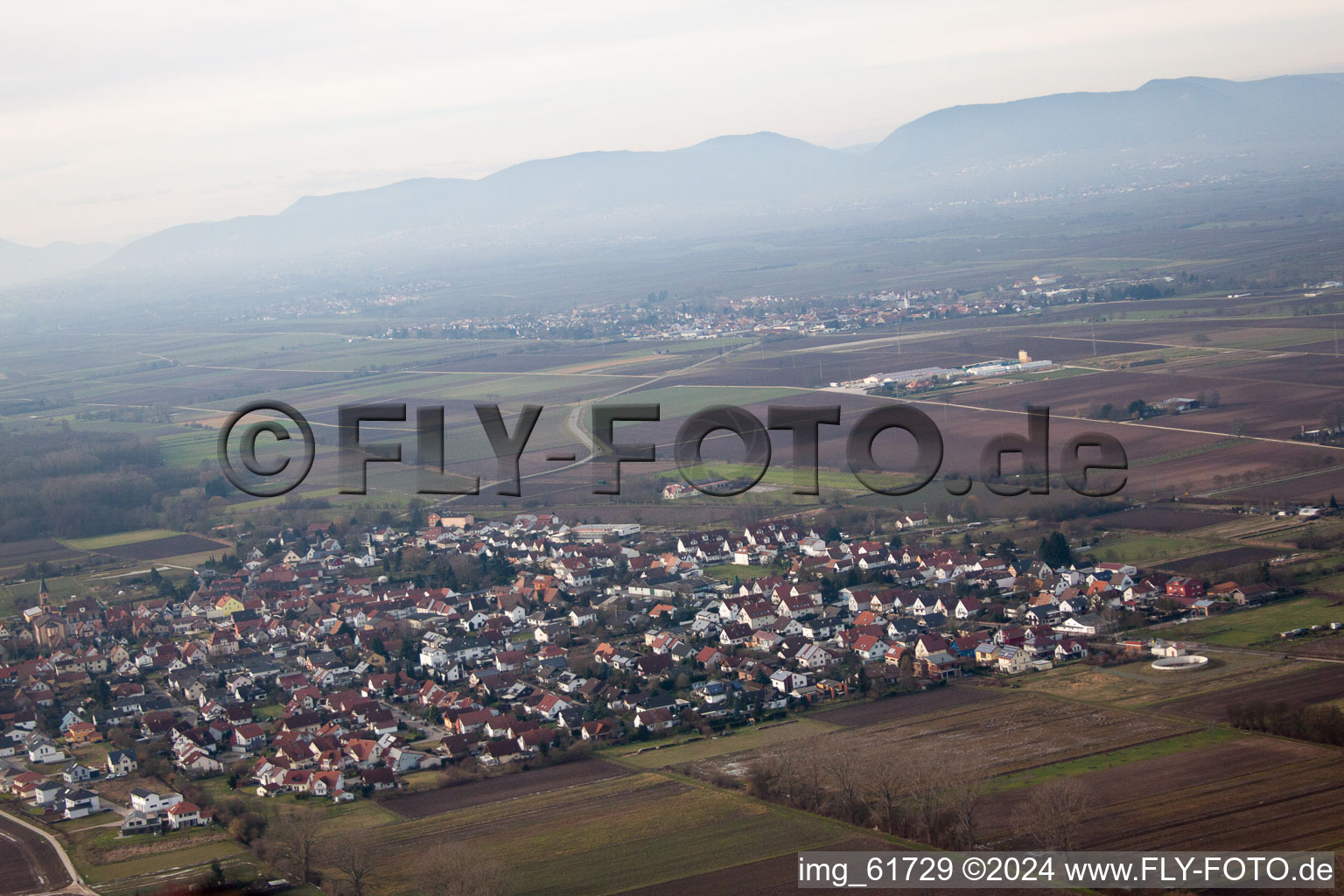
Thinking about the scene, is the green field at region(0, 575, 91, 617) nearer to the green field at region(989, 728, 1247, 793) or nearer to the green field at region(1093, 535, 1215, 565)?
the green field at region(1093, 535, 1215, 565)

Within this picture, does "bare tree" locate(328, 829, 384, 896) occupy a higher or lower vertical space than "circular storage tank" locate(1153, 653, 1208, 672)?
lower

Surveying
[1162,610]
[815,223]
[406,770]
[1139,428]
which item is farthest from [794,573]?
[815,223]

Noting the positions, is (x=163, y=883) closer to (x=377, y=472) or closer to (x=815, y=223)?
(x=377, y=472)

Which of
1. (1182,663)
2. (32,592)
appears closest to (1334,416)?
(1182,663)

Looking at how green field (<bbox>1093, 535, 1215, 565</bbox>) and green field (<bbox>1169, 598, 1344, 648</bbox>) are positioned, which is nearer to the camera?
green field (<bbox>1169, 598, 1344, 648</bbox>)

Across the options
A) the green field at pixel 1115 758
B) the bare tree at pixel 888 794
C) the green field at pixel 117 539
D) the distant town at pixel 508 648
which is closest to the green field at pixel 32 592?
the distant town at pixel 508 648

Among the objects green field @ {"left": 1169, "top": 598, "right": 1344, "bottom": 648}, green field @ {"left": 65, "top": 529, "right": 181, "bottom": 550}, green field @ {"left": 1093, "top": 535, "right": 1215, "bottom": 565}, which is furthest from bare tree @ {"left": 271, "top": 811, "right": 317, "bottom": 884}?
green field @ {"left": 65, "top": 529, "right": 181, "bottom": 550}

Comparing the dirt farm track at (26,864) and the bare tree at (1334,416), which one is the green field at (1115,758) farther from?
the bare tree at (1334,416)
